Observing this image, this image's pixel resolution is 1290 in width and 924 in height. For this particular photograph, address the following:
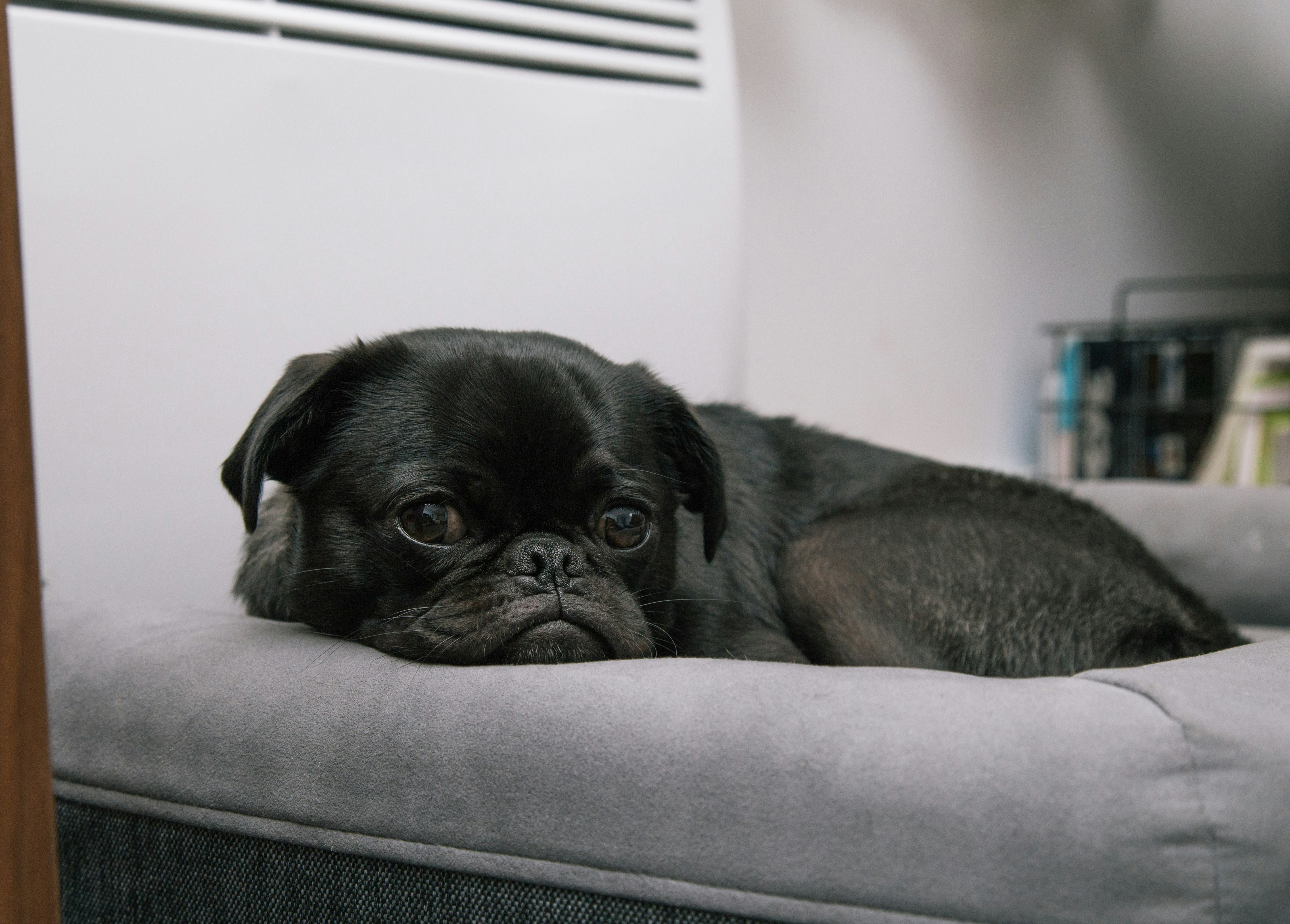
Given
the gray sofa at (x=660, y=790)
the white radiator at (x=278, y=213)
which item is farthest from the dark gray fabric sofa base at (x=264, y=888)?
the white radiator at (x=278, y=213)

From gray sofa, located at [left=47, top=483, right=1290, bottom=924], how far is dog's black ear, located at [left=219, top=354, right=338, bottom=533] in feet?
0.58

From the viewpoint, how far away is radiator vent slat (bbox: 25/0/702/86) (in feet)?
5.68

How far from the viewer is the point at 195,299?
1.67 metres

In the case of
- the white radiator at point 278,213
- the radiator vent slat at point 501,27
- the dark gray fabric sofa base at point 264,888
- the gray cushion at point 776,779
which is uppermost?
the radiator vent slat at point 501,27

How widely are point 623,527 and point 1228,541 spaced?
1.58 metres

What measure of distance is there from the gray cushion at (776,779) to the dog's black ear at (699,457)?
38 centimetres

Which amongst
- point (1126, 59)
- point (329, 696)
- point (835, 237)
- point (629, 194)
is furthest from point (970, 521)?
point (1126, 59)

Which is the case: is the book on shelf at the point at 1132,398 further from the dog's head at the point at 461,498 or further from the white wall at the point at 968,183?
the dog's head at the point at 461,498

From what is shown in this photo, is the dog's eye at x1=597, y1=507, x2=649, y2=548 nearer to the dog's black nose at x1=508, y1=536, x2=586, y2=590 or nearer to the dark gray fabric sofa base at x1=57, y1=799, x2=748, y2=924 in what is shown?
the dog's black nose at x1=508, y1=536, x2=586, y2=590

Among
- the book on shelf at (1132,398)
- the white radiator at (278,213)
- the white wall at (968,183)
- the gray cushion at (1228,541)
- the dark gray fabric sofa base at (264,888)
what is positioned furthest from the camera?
the book on shelf at (1132,398)

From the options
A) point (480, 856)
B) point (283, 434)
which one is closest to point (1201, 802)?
point (480, 856)

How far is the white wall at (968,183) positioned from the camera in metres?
3.42

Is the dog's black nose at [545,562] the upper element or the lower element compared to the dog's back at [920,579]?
upper

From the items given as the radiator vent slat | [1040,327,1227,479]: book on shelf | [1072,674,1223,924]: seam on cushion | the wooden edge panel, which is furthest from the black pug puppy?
[1040,327,1227,479]: book on shelf
